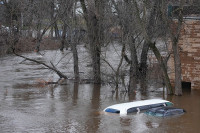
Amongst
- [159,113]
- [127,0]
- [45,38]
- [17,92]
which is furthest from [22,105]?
[45,38]

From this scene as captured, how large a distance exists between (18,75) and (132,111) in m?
13.9

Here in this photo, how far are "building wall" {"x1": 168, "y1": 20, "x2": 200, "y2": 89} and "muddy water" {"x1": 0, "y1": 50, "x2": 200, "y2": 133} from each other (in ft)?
2.56

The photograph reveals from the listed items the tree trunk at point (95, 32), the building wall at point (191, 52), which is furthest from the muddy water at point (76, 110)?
the tree trunk at point (95, 32)

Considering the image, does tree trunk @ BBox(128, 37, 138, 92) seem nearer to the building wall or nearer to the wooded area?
the wooded area

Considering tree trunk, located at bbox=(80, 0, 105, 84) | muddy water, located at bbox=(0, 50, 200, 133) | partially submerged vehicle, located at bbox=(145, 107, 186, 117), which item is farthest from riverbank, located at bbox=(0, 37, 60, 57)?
partially submerged vehicle, located at bbox=(145, 107, 186, 117)

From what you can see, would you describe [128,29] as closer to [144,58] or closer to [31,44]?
[144,58]

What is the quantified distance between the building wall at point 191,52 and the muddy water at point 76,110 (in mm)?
780

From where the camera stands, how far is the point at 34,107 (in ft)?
58.0

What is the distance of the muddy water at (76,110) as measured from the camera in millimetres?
14219

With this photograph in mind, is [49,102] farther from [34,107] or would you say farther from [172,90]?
[172,90]

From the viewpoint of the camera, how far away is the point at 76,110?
17109mm

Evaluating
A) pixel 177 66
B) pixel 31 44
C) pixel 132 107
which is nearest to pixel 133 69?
pixel 177 66

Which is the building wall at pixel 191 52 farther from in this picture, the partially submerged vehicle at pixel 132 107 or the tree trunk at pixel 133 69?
the partially submerged vehicle at pixel 132 107

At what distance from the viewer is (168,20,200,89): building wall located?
20703mm
